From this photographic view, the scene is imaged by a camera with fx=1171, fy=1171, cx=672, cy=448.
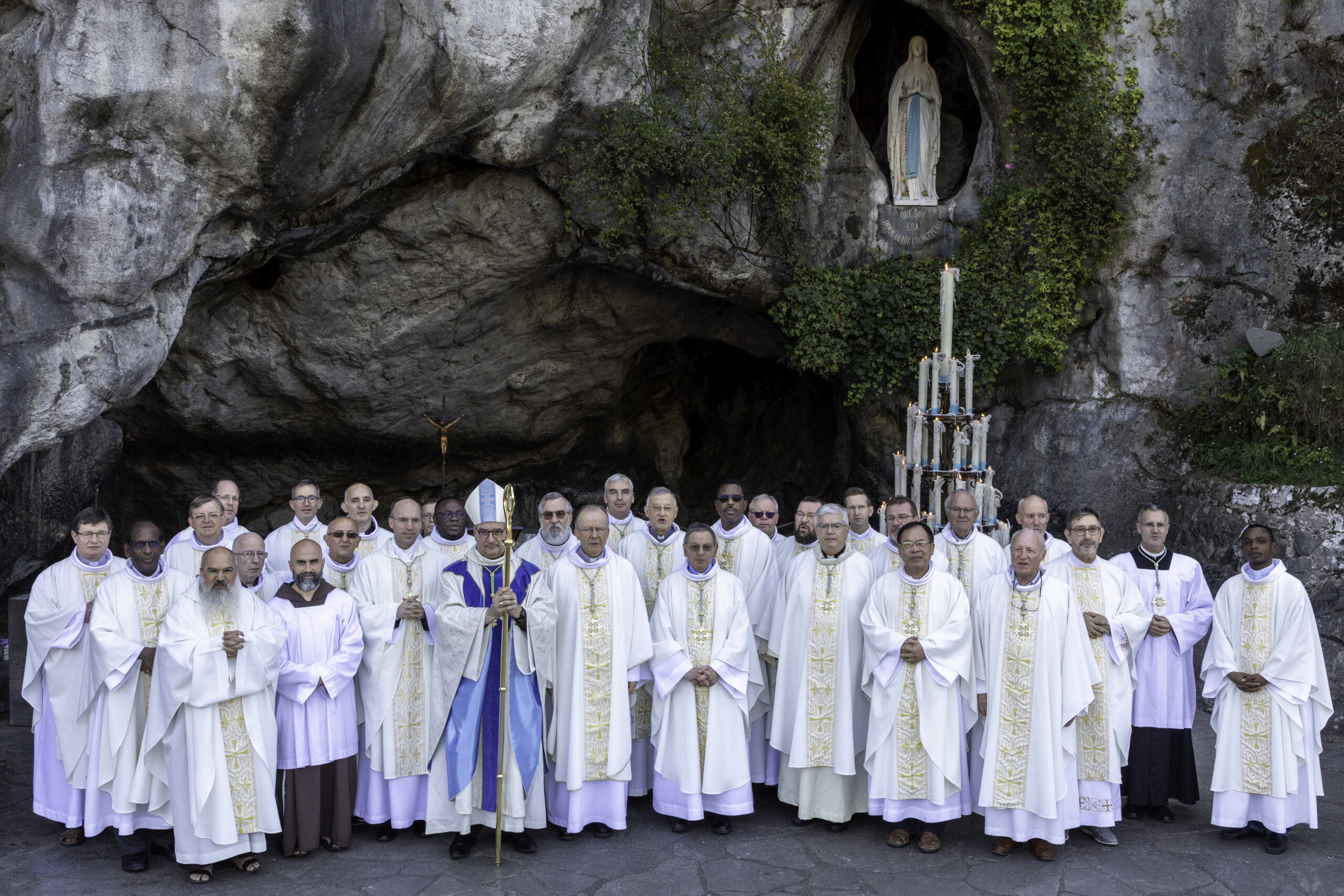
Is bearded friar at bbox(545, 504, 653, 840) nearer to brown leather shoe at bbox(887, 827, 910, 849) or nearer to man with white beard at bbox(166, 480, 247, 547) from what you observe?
brown leather shoe at bbox(887, 827, 910, 849)

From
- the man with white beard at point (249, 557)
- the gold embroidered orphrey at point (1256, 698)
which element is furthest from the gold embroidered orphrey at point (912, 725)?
the man with white beard at point (249, 557)

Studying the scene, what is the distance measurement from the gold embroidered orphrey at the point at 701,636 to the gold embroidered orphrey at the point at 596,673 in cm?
51

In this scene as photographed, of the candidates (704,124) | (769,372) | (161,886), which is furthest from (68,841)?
(769,372)

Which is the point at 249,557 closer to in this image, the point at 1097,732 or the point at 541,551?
the point at 541,551

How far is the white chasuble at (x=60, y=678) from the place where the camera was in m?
6.86

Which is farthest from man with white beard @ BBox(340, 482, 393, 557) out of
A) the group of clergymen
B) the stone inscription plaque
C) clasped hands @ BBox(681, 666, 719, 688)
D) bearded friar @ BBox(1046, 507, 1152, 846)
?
the stone inscription plaque

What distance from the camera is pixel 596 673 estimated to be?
693 centimetres

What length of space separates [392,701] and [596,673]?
1222 mm

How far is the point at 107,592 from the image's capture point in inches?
257

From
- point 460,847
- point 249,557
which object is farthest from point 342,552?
point 460,847

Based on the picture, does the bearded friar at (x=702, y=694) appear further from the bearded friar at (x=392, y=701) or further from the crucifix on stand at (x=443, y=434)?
the crucifix on stand at (x=443, y=434)

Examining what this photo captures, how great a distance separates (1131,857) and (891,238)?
6.98m

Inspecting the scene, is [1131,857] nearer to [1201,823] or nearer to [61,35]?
[1201,823]

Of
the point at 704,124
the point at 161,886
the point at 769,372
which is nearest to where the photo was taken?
the point at 161,886
